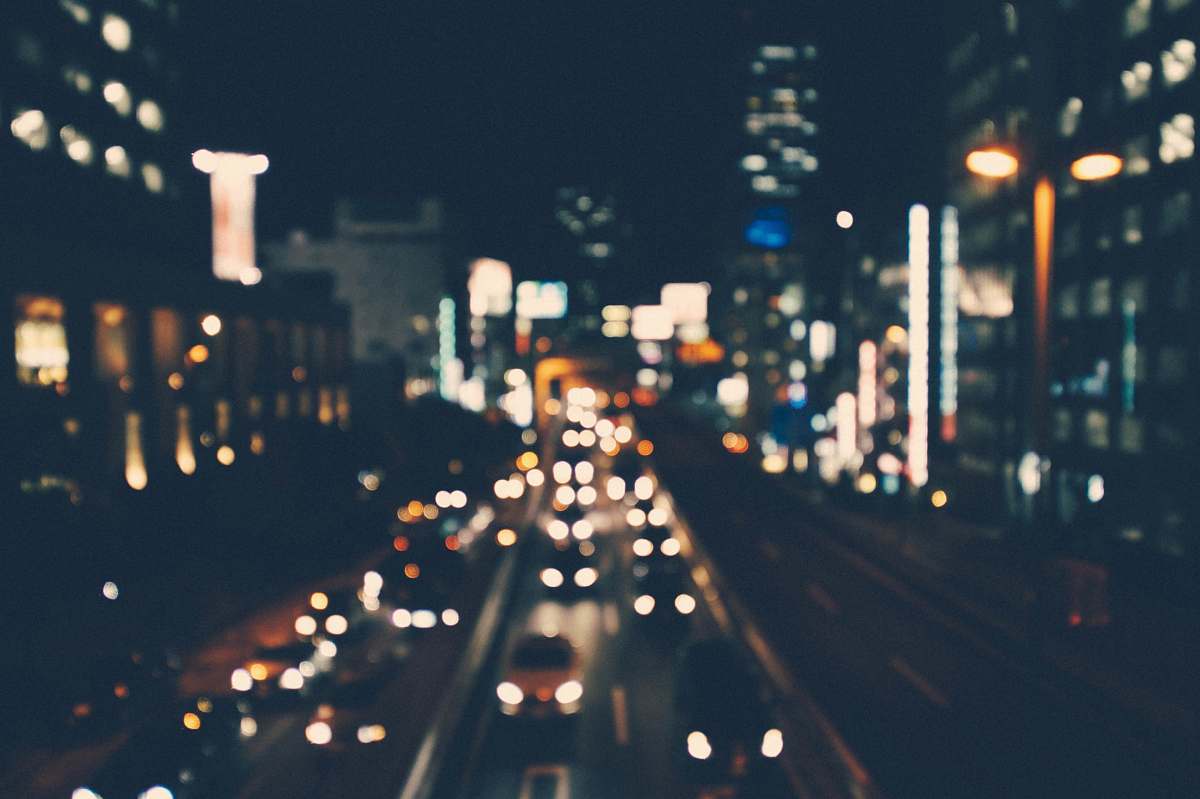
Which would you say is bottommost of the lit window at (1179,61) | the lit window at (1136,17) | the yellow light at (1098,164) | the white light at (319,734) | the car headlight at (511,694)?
the white light at (319,734)

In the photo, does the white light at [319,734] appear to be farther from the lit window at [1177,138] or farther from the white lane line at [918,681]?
the lit window at [1177,138]

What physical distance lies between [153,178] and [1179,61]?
44585mm

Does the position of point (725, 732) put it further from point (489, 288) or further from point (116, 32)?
point (489, 288)

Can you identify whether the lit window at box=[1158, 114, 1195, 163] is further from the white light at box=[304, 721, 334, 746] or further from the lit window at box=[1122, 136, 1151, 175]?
the white light at box=[304, 721, 334, 746]

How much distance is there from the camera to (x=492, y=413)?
313ft

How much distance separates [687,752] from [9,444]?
21162 millimetres

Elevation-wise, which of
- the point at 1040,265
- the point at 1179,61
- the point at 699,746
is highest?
the point at 1179,61

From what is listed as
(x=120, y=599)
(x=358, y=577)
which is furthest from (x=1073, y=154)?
(x=120, y=599)

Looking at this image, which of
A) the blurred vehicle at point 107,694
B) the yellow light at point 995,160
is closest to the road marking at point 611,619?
the blurred vehicle at point 107,694

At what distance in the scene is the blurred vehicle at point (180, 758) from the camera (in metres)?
15.3

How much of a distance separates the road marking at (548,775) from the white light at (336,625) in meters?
9.90

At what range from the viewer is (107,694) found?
2070 centimetres

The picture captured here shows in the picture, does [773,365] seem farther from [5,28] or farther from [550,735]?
[550,735]

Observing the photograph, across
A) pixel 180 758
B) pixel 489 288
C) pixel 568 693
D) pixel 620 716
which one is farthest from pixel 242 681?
pixel 489 288
